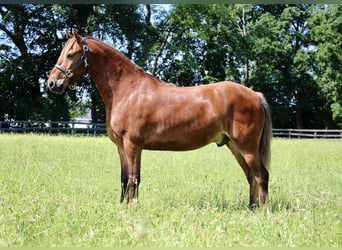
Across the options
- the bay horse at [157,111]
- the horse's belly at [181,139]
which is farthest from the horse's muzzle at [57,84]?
the horse's belly at [181,139]

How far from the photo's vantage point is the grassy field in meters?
3.79

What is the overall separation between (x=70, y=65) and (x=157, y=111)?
127cm

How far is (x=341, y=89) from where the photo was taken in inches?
1092

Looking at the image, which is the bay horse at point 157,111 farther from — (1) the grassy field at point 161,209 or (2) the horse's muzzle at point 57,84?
(1) the grassy field at point 161,209

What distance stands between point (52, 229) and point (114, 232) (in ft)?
2.02

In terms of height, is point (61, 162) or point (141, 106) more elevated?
point (141, 106)

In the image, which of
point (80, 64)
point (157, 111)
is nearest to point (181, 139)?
point (157, 111)

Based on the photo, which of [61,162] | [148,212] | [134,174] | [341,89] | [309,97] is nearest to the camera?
[148,212]

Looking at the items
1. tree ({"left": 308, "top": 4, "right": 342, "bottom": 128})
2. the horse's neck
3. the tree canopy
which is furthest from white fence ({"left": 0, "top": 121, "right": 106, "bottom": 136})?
tree ({"left": 308, "top": 4, "right": 342, "bottom": 128})

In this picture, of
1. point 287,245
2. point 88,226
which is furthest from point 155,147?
point 287,245

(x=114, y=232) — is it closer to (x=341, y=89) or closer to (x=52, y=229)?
(x=52, y=229)

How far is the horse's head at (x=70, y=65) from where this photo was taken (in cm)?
519

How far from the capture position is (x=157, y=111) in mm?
5277

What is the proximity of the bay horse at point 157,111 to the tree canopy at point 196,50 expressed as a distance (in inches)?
637
